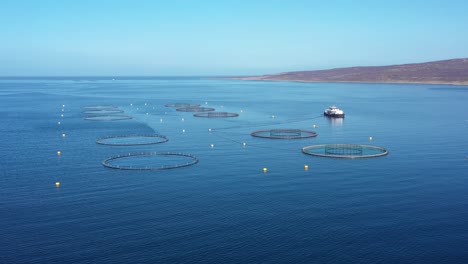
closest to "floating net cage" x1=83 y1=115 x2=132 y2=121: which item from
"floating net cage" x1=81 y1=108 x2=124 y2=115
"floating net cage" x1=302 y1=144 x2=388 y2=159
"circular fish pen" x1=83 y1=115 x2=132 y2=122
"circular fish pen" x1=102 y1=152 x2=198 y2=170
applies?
"circular fish pen" x1=83 y1=115 x2=132 y2=122

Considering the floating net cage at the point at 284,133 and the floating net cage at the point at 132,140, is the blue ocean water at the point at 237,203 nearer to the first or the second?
the floating net cage at the point at 132,140

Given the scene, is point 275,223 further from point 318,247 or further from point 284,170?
point 284,170

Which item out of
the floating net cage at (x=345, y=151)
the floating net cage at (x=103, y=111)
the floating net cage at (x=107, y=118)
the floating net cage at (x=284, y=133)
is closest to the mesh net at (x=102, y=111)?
the floating net cage at (x=103, y=111)

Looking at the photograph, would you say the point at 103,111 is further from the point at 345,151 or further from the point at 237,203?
the point at 237,203

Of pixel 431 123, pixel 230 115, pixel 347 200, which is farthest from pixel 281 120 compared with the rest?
pixel 347 200

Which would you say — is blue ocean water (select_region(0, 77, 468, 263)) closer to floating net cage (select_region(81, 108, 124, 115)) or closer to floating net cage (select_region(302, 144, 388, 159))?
floating net cage (select_region(302, 144, 388, 159))

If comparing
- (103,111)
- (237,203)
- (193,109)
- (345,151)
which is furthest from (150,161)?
(193,109)
